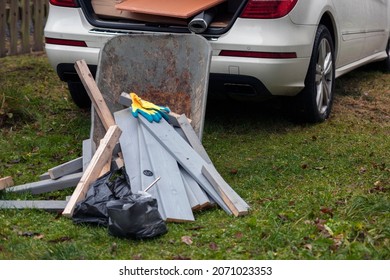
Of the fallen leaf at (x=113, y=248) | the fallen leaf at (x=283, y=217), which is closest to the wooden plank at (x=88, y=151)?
the fallen leaf at (x=113, y=248)

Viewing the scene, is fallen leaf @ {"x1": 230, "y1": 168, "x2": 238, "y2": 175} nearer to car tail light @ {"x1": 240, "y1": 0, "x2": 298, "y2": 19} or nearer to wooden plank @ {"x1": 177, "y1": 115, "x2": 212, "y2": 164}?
wooden plank @ {"x1": 177, "y1": 115, "x2": 212, "y2": 164}

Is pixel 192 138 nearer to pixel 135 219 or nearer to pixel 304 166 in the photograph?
pixel 304 166

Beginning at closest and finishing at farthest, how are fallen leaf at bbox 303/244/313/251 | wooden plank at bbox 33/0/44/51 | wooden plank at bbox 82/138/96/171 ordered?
fallen leaf at bbox 303/244/313/251 → wooden plank at bbox 82/138/96/171 → wooden plank at bbox 33/0/44/51

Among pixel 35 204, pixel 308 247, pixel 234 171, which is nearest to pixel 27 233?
pixel 35 204

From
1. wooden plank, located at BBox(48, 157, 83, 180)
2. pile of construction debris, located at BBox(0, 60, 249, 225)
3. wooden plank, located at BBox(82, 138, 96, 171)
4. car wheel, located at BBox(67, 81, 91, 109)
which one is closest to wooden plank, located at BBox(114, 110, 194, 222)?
pile of construction debris, located at BBox(0, 60, 249, 225)

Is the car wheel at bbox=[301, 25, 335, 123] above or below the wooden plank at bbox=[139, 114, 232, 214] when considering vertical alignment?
below

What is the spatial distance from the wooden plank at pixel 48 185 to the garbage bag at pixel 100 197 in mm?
316

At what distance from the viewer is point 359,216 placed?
4.77 metres

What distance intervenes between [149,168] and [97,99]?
2.84 feet

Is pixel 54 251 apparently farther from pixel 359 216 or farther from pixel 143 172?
pixel 359 216

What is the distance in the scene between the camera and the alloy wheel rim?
24.0 ft

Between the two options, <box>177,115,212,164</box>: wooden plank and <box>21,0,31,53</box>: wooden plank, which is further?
<box>21,0,31,53</box>: wooden plank

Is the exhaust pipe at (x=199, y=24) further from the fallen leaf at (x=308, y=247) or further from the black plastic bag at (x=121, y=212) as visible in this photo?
the fallen leaf at (x=308, y=247)

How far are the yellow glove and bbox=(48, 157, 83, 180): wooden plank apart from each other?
0.57 metres
